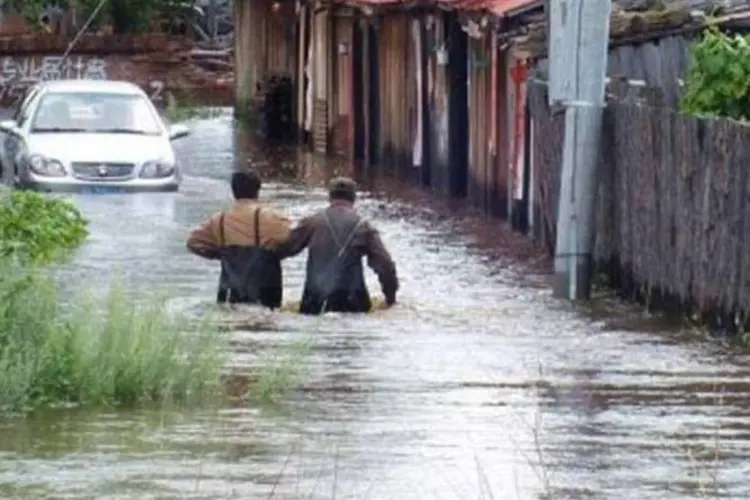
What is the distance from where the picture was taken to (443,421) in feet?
37.3

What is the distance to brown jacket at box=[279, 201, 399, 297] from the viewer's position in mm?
16688

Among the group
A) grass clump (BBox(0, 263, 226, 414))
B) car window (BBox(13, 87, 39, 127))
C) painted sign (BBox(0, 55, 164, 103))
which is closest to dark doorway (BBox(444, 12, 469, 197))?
car window (BBox(13, 87, 39, 127))

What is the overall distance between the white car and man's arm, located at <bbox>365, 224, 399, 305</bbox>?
908 centimetres

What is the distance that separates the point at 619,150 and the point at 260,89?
28230 millimetres

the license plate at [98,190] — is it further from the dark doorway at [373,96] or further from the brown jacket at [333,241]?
the dark doorway at [373,96]

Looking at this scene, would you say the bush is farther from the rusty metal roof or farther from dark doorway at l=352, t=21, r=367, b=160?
dark doorway at l=352, t=21, r=367, b=160

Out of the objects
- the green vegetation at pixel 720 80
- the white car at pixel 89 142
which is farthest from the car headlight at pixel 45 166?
the green vegetation at pixel 720 80

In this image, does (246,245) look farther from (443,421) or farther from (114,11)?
(114,11)

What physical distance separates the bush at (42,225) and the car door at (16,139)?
11.0 ft

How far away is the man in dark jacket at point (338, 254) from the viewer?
16.7m

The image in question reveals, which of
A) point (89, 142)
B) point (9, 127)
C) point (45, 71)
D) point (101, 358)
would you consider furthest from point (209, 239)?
point (45, 71)

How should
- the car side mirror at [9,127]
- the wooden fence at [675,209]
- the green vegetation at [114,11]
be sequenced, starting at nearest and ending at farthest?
the wooden fence at [675,209]
the car side mirror at [9,127]
the green vegetation at [114,11]

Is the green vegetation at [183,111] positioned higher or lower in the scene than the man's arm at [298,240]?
lower

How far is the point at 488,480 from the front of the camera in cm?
963
